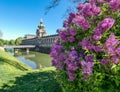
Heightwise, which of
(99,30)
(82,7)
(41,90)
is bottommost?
(41,90)

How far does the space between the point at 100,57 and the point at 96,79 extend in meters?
0.36

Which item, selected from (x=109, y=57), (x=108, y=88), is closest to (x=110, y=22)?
(x=109, y=57)

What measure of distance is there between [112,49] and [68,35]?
1.02 metres

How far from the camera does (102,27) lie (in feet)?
11.3

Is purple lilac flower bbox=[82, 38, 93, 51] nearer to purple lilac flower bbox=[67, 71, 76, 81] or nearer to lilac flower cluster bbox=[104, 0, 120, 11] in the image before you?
purple lilac flower bbox=[67, 71, 76, 81]

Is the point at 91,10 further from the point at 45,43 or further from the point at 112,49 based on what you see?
the point at 45,43

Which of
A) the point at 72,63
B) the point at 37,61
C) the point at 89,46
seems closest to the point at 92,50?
the point at 89,46

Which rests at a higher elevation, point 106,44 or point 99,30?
point 99,30

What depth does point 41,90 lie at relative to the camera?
686cm

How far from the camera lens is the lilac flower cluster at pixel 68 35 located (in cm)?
391

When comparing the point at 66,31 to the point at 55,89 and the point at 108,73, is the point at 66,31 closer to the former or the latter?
the point at 108,73

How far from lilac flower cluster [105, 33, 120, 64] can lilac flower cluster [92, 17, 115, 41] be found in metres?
0.17

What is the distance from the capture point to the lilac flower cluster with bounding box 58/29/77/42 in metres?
3.91

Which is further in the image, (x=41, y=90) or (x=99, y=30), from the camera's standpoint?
(x=41, y=90)
